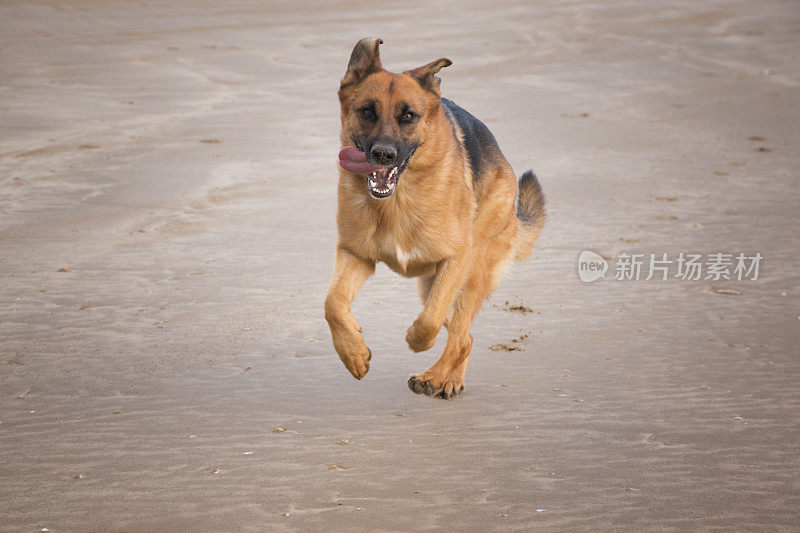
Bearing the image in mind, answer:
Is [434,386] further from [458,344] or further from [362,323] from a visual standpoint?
[362,323]

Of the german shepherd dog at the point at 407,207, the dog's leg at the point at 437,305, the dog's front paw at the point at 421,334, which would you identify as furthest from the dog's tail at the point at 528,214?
the dog's front paw at the point at 421,334

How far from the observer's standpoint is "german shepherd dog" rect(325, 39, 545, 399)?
448 centimetres

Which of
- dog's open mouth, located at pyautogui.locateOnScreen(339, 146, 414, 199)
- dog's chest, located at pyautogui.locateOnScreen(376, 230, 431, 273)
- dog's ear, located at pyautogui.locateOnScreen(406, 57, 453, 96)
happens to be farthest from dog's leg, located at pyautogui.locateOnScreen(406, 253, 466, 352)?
dog's ear, located at pyautogui.locateOnScreen(406, 57, 453, 96)

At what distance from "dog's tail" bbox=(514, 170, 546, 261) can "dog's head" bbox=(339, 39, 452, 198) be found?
145 centimetres

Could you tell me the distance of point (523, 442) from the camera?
4.24m

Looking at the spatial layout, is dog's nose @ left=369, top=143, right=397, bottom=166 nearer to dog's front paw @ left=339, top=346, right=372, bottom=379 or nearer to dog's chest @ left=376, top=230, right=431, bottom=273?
dog's chest @ left=376, top=230, right=431, bottom=273

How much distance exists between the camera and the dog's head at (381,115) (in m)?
4.41

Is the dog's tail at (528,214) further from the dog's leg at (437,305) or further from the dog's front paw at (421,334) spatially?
the dog's front paw at (421,334)

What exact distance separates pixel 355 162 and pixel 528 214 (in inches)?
72.9

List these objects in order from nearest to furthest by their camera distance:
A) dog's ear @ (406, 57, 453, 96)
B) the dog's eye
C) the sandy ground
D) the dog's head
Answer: the sandy ground → the dog's head → the dog's eye → dog's ear @ (406, 57, 453, 96)

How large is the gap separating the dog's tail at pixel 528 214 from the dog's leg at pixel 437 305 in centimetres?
110

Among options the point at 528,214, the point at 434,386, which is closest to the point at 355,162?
the point at 434,386

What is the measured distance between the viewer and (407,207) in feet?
15.3

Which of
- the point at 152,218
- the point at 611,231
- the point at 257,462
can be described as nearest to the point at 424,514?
the point at 257,462
